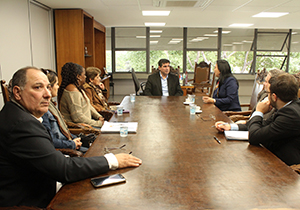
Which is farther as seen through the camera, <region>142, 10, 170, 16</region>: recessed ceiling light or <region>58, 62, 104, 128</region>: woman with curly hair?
<region>142, 10, 170, 16</region>: recessed ceiling light

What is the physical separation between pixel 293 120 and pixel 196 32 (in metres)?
8.38

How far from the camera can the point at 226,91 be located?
400 centimetres

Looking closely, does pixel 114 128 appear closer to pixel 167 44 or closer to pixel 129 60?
pixel 129 60

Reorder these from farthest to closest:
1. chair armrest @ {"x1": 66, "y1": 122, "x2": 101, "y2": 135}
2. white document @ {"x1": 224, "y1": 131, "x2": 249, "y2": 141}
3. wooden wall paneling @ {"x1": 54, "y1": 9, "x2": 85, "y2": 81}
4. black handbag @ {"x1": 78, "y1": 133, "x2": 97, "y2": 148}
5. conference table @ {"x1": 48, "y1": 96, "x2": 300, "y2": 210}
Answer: wooden wall paneling @ {"x1": 54, "y1": 9, "x2": 85, "y2": 81}
chair armrest @ {"x1": 66, "y1": 122, "x2": 101, "y2": 135}
black handbag @ {"x1": 78, "y1": 133, "x2": 97, "y2": 148}
white document @ {"x1": 224, "y1": 131, "x2": 249, "y2": 141}
conference table @ {"x1": 48, "y1": 96, "x2": 300, "y2": 210}

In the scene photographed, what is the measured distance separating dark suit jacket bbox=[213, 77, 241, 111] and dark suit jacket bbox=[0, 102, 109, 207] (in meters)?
2.93

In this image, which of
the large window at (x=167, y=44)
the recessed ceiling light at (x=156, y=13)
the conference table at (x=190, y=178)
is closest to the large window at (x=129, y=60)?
the large window at (x=167, y=44)

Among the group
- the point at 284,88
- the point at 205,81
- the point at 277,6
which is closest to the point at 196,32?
the point at 205,81

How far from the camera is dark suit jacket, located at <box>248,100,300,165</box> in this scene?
1767 millimetres

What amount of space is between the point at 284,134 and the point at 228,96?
2188 mm

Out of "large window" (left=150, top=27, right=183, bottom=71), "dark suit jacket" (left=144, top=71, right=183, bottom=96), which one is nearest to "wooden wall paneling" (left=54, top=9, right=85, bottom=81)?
"dark suit jacket" (left=144, top=71, right=183, bottom=96)

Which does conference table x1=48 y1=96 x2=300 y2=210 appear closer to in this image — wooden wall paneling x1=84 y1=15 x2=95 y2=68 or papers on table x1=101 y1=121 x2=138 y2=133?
papers on table x1=101 y1=121 x2=138 y2=133

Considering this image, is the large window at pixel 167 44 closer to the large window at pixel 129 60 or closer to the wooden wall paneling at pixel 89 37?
the large window at pixel 129 60

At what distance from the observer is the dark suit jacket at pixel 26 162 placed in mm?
1225

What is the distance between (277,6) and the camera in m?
5.21
